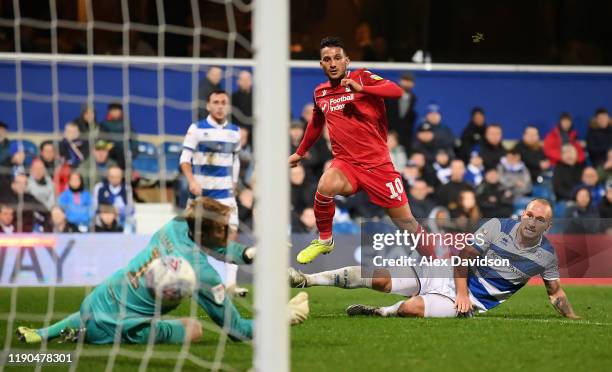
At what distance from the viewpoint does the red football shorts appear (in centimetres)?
943

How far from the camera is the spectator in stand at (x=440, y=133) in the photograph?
15.4m

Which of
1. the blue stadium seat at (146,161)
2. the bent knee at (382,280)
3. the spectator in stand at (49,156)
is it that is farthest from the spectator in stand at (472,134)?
the bent knee at (382,280)

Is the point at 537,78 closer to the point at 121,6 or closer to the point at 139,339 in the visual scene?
the point at 121,6

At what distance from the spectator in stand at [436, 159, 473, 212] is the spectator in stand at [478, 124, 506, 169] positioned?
725 millimetres

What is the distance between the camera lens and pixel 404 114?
1565 cm

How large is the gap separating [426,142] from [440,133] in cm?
28

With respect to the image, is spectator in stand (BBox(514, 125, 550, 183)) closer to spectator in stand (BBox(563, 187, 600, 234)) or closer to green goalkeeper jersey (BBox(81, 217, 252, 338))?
spectator in stand (BBox(563, 187, 600, 234))

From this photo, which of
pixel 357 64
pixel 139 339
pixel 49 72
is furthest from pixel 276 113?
pixel 357 64

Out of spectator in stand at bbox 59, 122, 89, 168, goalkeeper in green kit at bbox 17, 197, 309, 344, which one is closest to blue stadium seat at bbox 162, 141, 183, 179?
spectator in stand at bbox 59, 122, 89, 168

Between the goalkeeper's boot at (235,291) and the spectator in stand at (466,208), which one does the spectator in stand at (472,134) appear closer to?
the spectator in stand at (466,208)

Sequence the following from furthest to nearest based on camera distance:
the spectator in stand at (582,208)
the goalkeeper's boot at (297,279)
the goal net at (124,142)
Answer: the spectator in stand at (582,208), the goalkeeper's boot at (297,279), the goal net at (124,142)

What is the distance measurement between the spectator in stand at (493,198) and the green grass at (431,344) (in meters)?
5.00

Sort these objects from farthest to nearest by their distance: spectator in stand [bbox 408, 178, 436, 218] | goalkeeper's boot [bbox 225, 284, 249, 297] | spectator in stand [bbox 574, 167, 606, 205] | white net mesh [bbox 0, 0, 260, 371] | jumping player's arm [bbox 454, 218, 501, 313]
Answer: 1. spectator in stand [bbox 574, 167, 606, 205]
2. spectator in stand [bbox 408, 178, 436, 218]
3. white net mesh [bbox 0, 0, 260, 371]
4. goalkeeper's boot [bbox 225, 284, 249, 297]
5. jumping player's arm [bbox 454, 218, 501, 313]

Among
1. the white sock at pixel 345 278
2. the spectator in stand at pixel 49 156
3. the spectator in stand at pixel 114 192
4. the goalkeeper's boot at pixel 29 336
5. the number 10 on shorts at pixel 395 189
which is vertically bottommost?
the goalkeeper's boot at pixel 29 336
